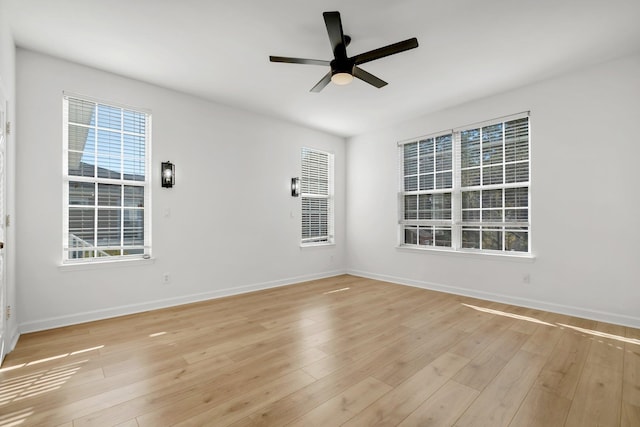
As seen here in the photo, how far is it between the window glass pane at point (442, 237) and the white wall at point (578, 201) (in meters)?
0.28

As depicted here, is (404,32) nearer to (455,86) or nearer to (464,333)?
(455,86)

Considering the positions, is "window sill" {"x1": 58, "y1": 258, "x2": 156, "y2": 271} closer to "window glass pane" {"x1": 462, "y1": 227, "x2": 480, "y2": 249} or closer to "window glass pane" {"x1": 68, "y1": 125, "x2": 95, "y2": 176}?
"window glass pane" {"x1": 68, "y1": 125, "x2": 95, "y2": 176}

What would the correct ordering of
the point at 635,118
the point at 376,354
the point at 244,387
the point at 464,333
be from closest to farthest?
the point at 244,387 < the point at 376,354 < the point at 464,333 < the point at 635,118

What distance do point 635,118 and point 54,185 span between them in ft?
21.5

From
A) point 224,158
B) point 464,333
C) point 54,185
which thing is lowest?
point 464,333

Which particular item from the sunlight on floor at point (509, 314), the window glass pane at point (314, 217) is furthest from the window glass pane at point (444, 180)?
the window glass pane at point (314, 217)

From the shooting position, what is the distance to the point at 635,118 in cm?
342

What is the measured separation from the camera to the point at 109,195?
3828 mm

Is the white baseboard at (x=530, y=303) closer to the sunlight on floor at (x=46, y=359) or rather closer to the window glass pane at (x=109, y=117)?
the sunlight on floor at (x=46, y=359)

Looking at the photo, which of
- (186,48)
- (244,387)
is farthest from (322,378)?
(186,48)

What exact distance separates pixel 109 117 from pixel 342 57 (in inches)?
119

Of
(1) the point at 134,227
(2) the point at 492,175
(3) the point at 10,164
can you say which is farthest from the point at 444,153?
(3) the point at 10,164

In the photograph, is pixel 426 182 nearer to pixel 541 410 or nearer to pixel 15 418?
pixel 541 410

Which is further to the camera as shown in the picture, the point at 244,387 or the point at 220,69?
the point at 220,69
